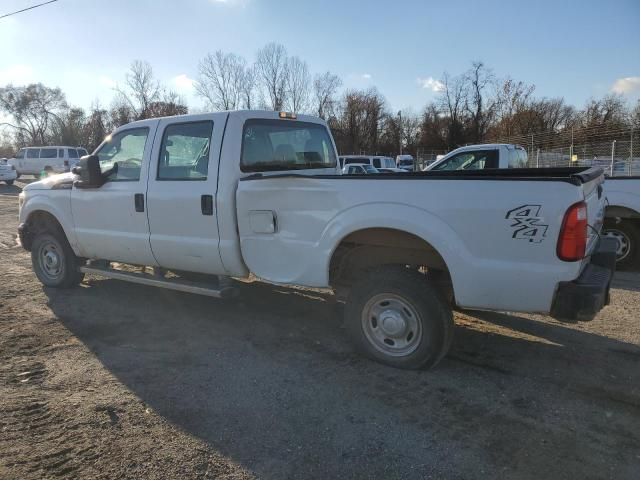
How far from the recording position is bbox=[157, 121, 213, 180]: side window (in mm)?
4941

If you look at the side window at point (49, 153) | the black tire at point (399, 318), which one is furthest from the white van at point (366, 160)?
the black tire at point (399, 318)

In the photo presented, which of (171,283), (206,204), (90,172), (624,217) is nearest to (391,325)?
(206,204)

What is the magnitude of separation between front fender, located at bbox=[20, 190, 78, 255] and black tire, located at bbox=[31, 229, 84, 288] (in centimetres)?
23

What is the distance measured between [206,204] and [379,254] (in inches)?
66.2

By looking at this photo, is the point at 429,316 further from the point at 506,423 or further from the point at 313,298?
the point at 313,298

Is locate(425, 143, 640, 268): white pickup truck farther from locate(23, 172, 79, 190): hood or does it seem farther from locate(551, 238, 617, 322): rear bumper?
locate(23, 172, 79, 190): hood

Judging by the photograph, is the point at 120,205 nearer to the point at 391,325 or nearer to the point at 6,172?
the point at 391,325

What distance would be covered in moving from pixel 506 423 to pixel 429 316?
898 millimetres

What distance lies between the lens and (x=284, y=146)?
17.5 ft

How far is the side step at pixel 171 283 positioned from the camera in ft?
16.3

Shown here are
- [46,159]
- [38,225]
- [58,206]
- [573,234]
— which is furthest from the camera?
[46,159]

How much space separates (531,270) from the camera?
337 cm

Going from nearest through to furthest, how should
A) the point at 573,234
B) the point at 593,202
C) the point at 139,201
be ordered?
the point at 573,234
the point at 593,202
the point at 139,201

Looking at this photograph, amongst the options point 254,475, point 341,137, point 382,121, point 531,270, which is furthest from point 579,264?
point 382,121
